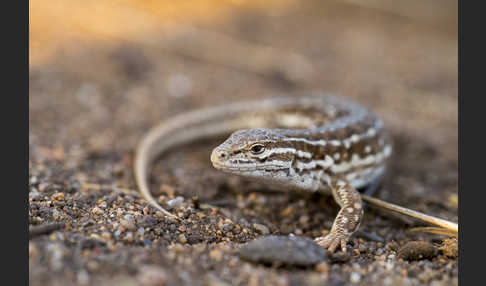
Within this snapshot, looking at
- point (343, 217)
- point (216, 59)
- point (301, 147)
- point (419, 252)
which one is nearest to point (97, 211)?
point (301, 147)

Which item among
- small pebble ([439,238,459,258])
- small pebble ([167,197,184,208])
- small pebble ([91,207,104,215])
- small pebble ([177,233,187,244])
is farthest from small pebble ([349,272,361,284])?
small pebble ([91,207,104,215])

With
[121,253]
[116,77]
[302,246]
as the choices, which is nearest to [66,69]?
[116,77]

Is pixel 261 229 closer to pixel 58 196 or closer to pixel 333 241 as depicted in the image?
pixel 333 241

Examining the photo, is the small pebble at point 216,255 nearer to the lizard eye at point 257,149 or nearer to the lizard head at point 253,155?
the lizard head at point 253,155

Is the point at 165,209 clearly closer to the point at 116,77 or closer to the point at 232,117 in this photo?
the point at 232,117

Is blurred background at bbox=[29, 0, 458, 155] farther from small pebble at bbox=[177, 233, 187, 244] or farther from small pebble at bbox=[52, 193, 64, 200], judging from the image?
small pebble at bbox=[177, 233, 187, 244]
